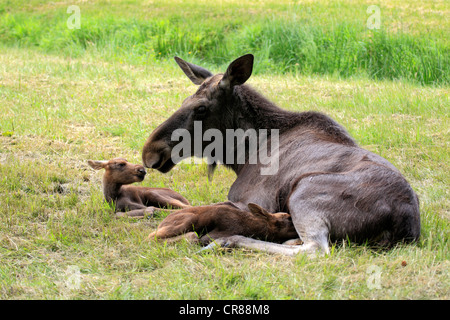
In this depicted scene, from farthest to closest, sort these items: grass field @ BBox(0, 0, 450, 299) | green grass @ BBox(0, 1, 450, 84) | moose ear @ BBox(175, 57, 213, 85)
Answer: green grass @ BBox(0, 1, 450, 84), moose ear @ BBox(175, 57, 213, 85), grass field @ BBox(0, 0, 450, 299)

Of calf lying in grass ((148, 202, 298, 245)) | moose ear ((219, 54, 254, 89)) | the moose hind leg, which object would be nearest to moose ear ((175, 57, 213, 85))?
moose ear ((219, 54, 254, 89))

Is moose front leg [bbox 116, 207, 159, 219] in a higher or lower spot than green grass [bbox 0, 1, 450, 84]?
lower

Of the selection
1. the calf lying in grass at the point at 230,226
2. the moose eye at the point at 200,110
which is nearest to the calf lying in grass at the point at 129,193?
the moose eye at the point at 200,110

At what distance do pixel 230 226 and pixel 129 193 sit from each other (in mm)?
1764

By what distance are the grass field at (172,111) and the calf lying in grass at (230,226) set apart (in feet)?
0.58

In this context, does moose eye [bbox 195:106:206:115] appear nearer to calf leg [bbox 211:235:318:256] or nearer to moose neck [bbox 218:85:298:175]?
moose neck [bbox 218:85:298:175]

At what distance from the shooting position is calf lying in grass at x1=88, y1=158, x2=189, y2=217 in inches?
226

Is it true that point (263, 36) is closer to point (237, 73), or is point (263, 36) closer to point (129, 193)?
point (237, 73)

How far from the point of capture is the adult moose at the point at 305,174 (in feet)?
14.1

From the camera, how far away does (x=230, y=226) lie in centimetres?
459

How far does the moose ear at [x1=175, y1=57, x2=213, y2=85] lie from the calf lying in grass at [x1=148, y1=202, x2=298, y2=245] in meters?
2.06

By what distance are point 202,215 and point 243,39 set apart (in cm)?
1014

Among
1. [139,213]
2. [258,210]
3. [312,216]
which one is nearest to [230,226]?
[258,210]

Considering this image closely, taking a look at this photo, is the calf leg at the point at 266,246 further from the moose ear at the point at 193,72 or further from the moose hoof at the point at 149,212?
the moose ear at the point at 193,72
